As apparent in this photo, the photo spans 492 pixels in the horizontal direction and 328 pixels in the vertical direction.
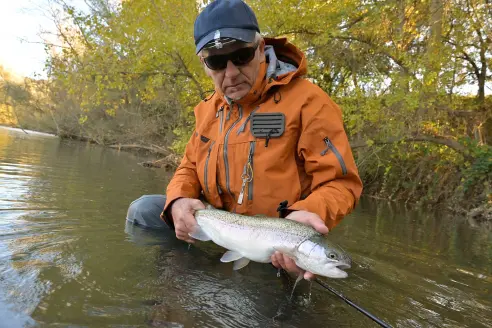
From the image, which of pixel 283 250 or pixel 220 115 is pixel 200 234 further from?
pixel 220 115

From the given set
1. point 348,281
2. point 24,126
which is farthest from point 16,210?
point 24,126

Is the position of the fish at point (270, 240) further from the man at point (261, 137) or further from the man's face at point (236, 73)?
the man's face at point (236, 73)

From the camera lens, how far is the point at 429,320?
8.50 feet

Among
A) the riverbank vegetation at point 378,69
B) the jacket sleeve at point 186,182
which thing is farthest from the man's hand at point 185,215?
the riverbank vegetation at point 378,69

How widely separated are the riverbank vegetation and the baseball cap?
8.01 metres

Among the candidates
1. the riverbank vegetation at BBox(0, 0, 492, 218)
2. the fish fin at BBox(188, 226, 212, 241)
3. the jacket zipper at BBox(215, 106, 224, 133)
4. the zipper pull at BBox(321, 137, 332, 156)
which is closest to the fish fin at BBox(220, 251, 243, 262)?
the fish fin at BBox(188, 226, 212, 241)

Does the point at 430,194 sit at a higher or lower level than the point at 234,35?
lower

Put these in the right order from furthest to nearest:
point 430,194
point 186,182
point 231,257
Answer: point 430,194 < point 186,182 < point 231,257

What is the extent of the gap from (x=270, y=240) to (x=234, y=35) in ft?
4.73

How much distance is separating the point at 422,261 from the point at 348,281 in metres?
1.69

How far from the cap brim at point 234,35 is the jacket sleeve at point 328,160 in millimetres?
649

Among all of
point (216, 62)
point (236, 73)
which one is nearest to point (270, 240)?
point (236, 73)

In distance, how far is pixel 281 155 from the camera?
8.84ft

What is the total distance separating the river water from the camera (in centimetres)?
215
